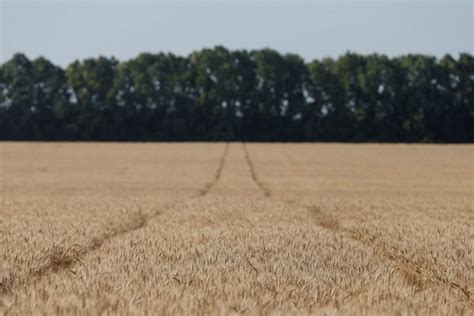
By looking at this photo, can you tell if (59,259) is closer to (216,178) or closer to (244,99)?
(216,178)

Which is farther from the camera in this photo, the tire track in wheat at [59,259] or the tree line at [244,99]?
the tree line at [244,99]

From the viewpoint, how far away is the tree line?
8238cm

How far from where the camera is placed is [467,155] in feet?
178

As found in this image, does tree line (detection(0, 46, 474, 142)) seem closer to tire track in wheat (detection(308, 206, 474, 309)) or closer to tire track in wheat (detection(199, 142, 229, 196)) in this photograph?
tire track in wheat (detection(199, 142, 229, 196))

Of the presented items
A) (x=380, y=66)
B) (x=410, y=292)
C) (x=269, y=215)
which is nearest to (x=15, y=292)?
(x=410, y=292)

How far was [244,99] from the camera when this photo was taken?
87.6 m

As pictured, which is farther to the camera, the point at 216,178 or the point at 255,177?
the point at 255,177

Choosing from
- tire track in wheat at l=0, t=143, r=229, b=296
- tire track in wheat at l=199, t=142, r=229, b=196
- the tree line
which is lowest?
tire track in wheat at l=199, t=142, r=229, b=196

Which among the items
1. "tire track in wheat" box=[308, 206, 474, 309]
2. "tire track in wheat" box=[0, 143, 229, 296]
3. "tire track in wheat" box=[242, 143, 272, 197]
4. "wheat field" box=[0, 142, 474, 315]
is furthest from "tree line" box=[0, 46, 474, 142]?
"tire track in wheat" box=[308, 206, 474, 309]

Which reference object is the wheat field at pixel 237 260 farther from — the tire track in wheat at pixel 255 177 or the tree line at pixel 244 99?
the tree line at pixel 244 99

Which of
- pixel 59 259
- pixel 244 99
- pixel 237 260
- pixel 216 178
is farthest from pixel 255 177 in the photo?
pixel 244 99

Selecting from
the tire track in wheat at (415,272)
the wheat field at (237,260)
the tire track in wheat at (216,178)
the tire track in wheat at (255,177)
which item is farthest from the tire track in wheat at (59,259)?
the tire track in wheat at (255,177)

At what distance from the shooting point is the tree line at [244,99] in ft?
270

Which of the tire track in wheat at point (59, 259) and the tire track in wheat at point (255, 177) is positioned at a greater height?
the tire track in wheat at point (59, 259)
